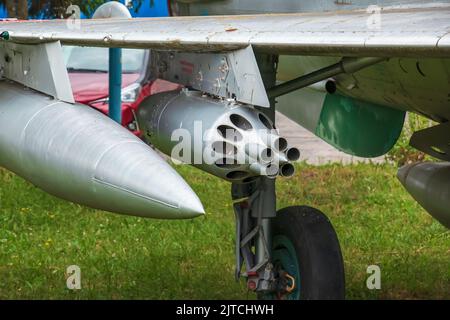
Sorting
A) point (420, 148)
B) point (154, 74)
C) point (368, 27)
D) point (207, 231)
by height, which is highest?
point (368, 27)

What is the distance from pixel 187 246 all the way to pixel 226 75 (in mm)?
3797

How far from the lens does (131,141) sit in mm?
4824

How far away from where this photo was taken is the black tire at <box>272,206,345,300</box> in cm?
584

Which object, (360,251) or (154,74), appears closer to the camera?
(154,74)

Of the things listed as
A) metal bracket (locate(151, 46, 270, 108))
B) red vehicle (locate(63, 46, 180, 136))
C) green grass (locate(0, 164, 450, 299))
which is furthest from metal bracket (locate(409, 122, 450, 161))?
red vehicle (locate(63, 46, 180, 136))

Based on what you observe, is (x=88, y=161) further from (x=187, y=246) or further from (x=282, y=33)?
(x=187, y=246)

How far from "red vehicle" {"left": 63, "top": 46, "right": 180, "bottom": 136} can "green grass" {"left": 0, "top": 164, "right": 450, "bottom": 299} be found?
235 centimetres

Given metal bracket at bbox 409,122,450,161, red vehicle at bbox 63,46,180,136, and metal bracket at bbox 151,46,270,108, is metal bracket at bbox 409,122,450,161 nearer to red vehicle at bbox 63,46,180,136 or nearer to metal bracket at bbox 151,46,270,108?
metal bracket at bbox 151,46,270,108

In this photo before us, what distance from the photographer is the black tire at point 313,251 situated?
5.84 m

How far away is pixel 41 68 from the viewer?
5496mm
